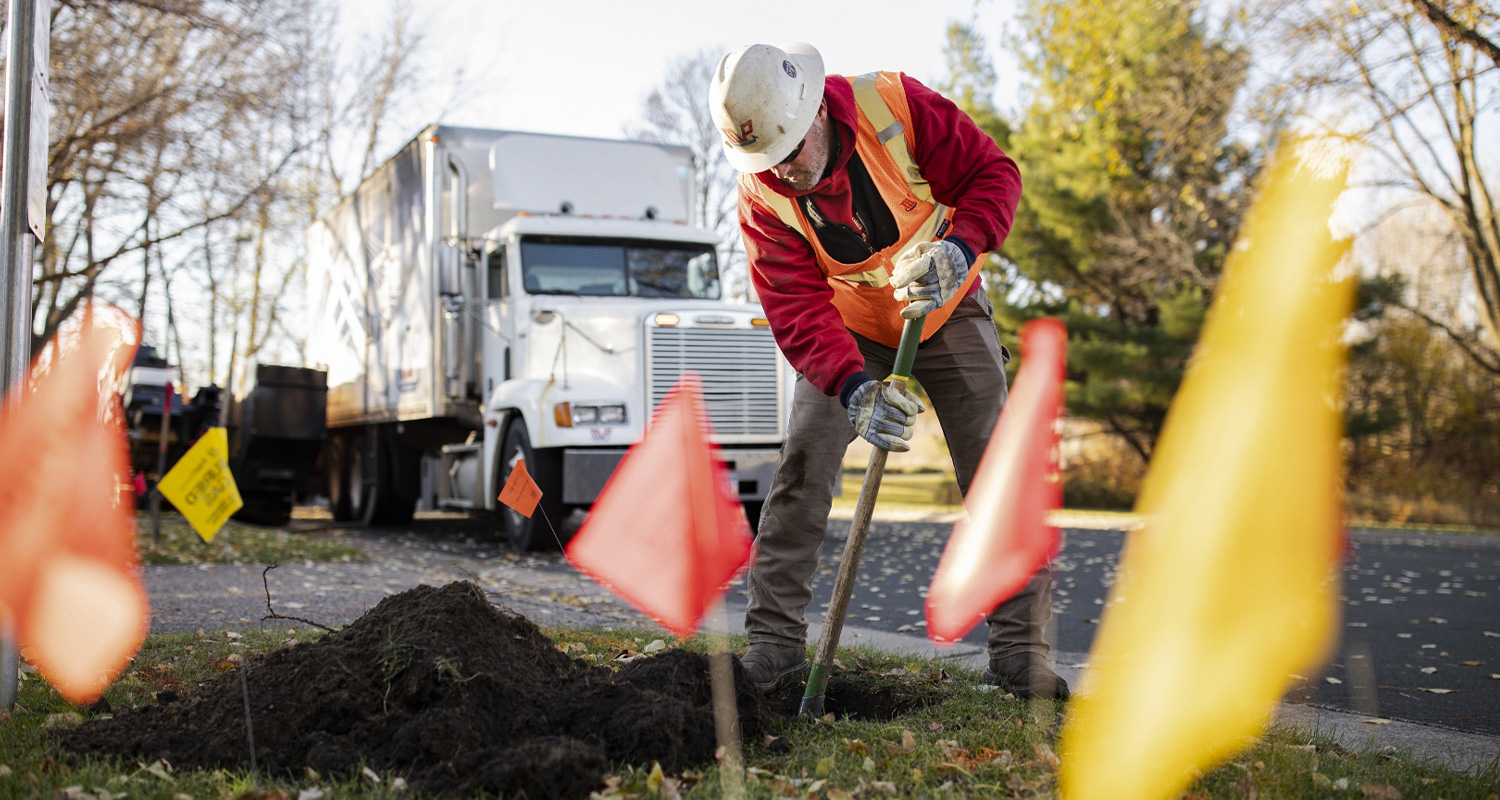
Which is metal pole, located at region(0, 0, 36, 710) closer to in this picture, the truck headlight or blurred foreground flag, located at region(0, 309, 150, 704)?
blurred foreground flag, located at region(0, 309, 150, 704)

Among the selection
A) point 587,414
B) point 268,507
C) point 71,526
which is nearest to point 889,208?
point 587,414

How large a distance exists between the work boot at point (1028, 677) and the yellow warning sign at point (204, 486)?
17.4 ft

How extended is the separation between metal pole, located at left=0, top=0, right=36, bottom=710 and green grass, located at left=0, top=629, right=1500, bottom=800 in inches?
39.2

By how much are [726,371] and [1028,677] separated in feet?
21.6

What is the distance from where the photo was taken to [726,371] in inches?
390

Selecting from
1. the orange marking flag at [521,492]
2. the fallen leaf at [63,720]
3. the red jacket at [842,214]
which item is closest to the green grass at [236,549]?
the orange marking flag at [521,492]

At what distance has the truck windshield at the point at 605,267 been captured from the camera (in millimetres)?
9977

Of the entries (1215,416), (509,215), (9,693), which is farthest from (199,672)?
(1215,416)

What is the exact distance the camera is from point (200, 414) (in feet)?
51.0

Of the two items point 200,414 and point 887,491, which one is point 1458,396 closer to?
point 887,491

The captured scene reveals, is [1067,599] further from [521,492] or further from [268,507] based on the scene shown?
[268,507]

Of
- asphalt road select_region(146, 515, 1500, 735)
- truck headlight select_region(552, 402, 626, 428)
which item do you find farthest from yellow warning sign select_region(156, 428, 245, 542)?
truck headlight select_region(552, 402, 626, 428)

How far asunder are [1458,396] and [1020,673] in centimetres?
2135

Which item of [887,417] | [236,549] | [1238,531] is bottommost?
[1238,531]
